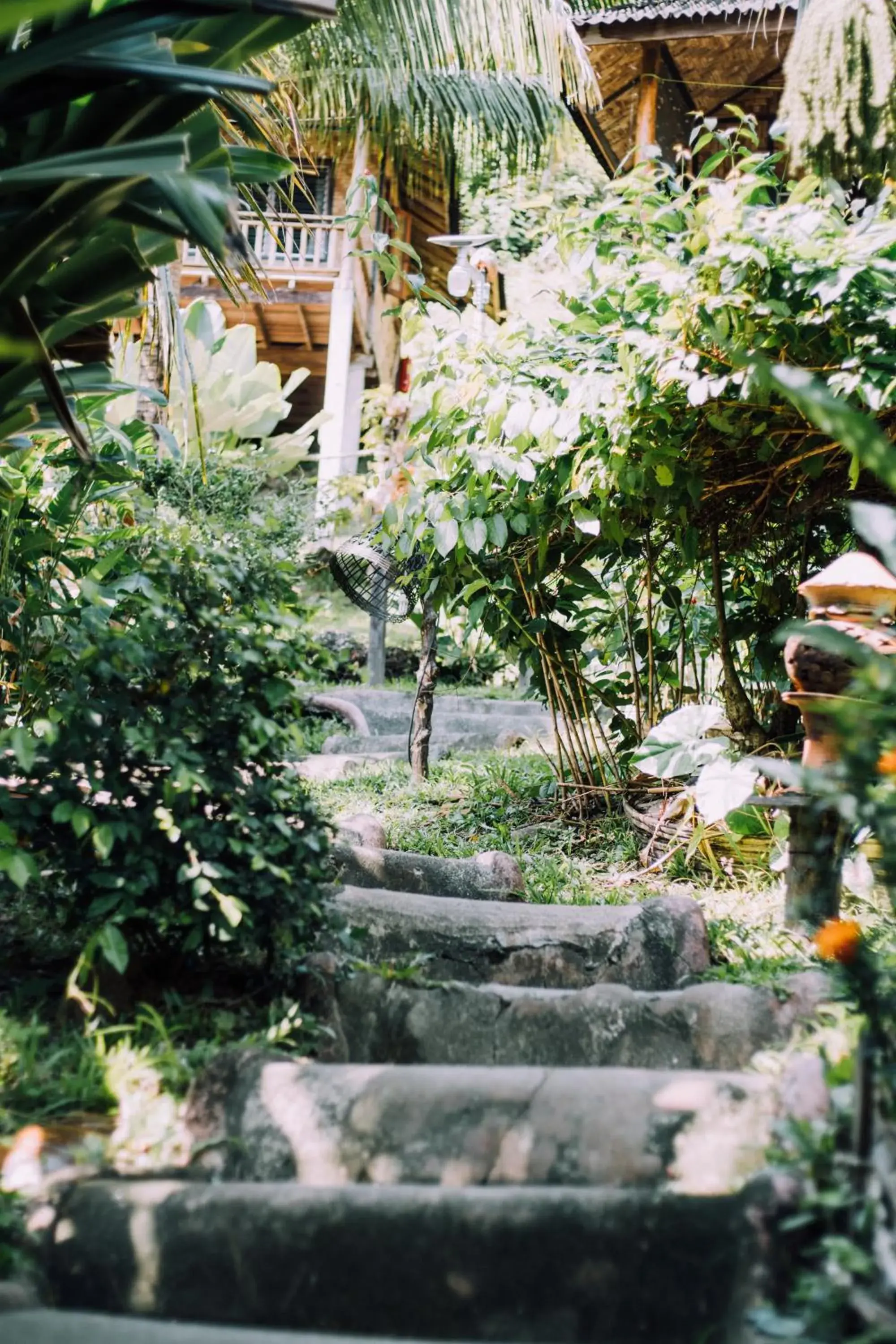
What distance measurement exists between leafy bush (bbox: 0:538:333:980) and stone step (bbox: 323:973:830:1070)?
0.78 feet

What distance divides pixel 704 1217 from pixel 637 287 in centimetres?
278

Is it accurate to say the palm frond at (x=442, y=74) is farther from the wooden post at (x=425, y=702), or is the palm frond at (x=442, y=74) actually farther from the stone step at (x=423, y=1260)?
the stone step at (x=423, y=1260)

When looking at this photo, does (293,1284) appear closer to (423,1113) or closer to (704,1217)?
(423,1113)

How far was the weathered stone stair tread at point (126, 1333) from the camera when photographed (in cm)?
151

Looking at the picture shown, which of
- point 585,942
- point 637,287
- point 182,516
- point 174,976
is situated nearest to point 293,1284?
point 174,976

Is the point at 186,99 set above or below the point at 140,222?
above

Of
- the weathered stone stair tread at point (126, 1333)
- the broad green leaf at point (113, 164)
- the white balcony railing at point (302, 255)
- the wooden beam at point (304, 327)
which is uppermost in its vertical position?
the white balcony railing at point (302, 255)

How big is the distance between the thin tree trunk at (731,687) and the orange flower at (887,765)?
2.45 m

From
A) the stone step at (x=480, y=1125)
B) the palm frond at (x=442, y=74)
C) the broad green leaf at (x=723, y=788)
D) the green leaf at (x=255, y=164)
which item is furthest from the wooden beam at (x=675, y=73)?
the stone step at (x=480, y=1125)

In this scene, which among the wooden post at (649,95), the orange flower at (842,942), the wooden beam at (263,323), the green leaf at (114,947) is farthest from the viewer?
the wooden beam at (263,323)

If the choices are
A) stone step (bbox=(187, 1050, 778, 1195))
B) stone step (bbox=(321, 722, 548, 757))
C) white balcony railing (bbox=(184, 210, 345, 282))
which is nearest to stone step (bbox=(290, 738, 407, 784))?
stone step (bbox=(321, 722, 548, 757))

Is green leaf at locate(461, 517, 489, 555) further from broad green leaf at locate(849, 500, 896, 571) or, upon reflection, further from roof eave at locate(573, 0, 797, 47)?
roof eave at locate(573, 0, 797, 47)

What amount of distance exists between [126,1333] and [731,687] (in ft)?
10.5

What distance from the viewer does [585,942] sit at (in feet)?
9.92
